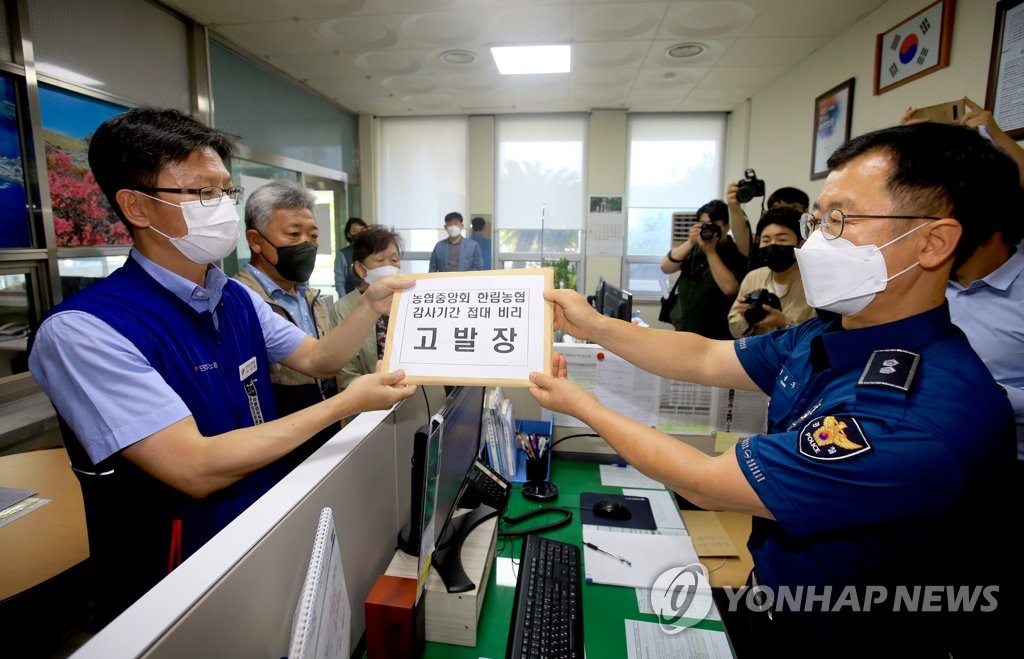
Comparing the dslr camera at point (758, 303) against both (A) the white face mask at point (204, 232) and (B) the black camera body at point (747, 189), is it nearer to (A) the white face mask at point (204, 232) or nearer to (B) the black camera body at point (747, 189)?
(B) the black camera body at point (747, 189)

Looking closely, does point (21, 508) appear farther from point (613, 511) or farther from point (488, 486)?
point (613, 511)

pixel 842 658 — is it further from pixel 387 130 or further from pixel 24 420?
pixel 387 130

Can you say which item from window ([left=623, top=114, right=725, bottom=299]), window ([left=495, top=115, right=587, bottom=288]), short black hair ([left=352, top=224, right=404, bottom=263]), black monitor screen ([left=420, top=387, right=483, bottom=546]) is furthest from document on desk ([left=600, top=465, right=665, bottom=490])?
window ([left=623, top=114, right=725, bottom=299])

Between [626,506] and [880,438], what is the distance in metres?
A: 0.85

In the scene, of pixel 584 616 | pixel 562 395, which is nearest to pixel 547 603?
pixel 584 616

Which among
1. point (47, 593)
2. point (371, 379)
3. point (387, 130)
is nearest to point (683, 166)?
point (387, 130)

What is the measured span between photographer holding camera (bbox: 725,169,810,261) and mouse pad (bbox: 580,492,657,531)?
1.83 m

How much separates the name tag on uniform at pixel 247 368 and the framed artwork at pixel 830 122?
3.87 meters

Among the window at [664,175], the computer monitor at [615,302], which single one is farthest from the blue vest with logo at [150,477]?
the window at [664,175]

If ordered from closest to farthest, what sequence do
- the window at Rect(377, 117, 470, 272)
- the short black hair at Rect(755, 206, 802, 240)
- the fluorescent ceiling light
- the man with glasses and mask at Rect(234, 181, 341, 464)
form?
the man with glasses and mask at Rect(234, 181, 341, 464), the short black hair at Rect(755, 206, 802, 240), the fluorescent ceiling light, the window at Rect(377, 117, 470, 272)

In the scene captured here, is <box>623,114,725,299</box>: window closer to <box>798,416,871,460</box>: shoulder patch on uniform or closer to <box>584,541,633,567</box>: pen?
<box>584,541,633,567</box>: pen

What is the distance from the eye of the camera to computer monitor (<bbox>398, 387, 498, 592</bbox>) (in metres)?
0.81

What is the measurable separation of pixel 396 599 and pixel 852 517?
763 millimetres

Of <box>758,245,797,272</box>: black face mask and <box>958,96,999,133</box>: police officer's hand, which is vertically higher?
<box>958,96,999,133</box>: police officer's hand
